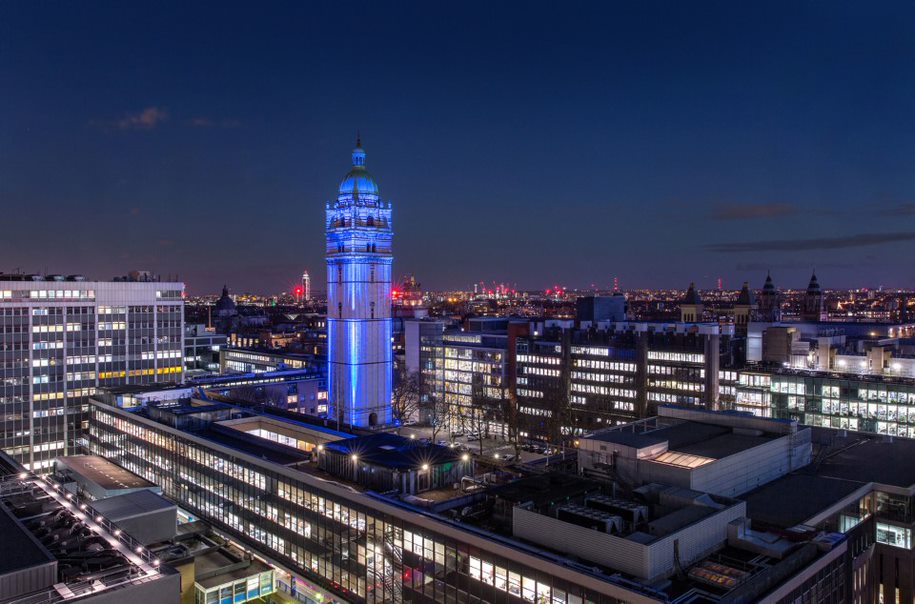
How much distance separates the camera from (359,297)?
94.7 metres

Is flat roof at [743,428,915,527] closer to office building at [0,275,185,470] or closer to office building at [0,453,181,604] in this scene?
office building at [0,453,181,604]

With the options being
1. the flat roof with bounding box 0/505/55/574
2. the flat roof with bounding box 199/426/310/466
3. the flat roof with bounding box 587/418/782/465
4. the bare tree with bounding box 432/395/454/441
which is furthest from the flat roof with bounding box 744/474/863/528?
the bare tree with bounding box 432/395/454/441

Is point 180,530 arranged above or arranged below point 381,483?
below

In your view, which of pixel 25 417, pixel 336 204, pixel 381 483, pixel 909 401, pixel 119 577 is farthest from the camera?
pixel 336 204

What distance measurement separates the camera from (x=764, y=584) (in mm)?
29062

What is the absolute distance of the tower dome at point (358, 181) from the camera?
309ft

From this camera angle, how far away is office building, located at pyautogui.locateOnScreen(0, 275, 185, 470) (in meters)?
88.4

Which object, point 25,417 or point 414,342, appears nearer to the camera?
point 25,417

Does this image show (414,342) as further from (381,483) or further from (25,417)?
(381,483)

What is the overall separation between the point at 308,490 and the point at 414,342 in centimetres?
8598

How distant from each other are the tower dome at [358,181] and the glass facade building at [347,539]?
4312 centimetres

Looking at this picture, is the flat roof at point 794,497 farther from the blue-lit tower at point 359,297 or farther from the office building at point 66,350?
the office building at point 66,350

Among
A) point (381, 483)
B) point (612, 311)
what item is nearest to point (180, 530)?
point (381, 483)

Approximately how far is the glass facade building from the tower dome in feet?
141
